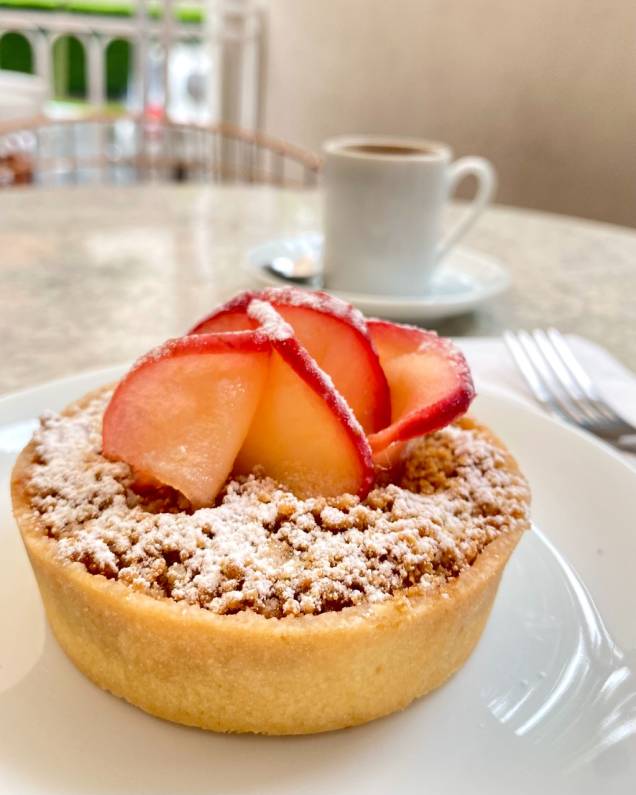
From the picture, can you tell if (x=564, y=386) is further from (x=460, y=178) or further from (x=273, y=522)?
(x=460, y=178)

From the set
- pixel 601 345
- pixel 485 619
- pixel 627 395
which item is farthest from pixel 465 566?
pixel 601 345

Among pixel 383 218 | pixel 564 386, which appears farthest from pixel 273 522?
pixel 383 218

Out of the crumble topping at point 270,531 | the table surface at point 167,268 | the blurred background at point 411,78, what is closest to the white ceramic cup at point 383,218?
the table surface at point 167,268

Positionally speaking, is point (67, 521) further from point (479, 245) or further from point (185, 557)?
point (479, 245)

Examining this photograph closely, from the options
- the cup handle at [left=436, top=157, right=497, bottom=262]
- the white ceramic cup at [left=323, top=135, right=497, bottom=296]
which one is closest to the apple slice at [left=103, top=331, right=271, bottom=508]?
the white ceramic cup at [left=323, top=135, right=497, bottom=296]

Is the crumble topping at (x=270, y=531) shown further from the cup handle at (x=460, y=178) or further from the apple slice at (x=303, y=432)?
the cup handle at (x=460, y=178)

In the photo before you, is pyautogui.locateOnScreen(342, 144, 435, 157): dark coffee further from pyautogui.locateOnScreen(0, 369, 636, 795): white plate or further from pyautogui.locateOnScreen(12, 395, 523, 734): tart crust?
pyautogui.locateOnScreen(12, 395, 523, 734): tart crust
